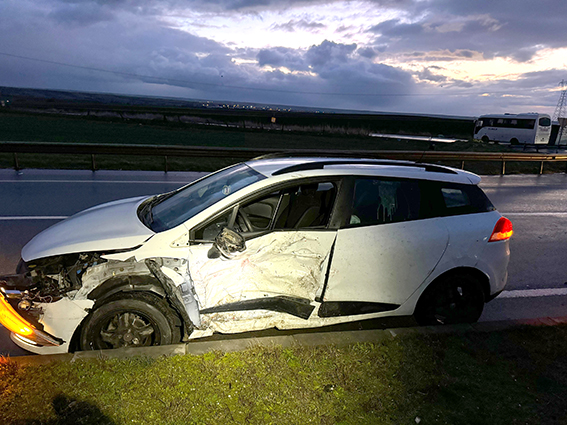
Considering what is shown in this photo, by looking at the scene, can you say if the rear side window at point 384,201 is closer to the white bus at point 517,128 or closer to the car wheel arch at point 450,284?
the car wheel arch at point 450,284

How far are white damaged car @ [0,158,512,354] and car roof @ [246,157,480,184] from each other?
0.02 meters

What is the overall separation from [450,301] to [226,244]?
2287 mm

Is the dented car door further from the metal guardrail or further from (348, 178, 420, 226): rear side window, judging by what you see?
the metal guardrail

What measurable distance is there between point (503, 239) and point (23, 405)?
13.7ft

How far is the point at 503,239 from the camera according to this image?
4062 millimetres

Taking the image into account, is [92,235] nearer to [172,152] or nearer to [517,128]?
[172,152]

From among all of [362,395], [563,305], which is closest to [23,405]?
[362,395]

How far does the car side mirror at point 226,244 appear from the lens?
3.29 metres

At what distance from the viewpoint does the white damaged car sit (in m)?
3.17

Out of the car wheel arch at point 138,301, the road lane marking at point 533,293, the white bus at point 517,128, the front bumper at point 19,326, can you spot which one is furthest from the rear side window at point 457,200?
the white bus at point 517,128

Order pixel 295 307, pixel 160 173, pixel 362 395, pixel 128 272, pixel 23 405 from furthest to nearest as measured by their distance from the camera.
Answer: pixel 160 173 → pixel 295 307 → pixel 128 272 → pixel 362 395 → pixel 23 405

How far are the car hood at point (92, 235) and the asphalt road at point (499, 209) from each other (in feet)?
3.31

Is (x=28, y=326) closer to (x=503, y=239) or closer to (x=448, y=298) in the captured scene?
(x=448, y=298)

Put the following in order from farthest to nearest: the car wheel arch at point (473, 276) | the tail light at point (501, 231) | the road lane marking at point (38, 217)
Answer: the road lane marking at point (38, 217) < the tail light at point (501, 231) < the car wheel arch at point (473, 276)
